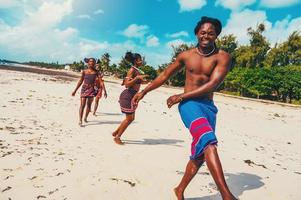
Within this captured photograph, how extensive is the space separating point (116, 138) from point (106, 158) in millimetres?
1225

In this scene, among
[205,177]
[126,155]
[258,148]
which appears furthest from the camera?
[258,148]

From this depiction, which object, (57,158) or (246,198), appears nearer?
(246,198)

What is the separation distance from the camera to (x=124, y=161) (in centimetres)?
564

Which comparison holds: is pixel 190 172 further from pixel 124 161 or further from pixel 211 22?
pixel 124 161

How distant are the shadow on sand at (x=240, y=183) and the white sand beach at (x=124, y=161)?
14mm

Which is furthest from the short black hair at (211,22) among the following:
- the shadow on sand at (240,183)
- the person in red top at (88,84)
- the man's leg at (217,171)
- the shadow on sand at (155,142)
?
the person in red top at (88,84)

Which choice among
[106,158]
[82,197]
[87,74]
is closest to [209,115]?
[82,197]

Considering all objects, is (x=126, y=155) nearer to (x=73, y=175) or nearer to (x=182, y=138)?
(x=73, y=175)

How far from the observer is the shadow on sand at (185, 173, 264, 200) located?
4461 millimetres

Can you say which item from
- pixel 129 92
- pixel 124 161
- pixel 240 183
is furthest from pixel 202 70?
pixel 129 92

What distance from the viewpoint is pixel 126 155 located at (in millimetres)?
6039

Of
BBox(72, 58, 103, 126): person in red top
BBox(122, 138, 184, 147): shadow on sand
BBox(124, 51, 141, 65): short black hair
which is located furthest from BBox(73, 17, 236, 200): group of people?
BBox(72, 58, 103, 126): person in red top

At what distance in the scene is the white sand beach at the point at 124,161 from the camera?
433 centimetres

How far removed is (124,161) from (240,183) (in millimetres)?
1892
